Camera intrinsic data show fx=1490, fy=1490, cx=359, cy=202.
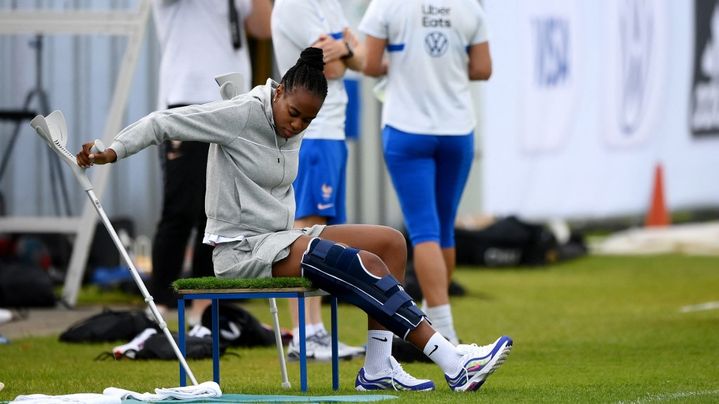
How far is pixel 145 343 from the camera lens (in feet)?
24.5

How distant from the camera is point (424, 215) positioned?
7668mm

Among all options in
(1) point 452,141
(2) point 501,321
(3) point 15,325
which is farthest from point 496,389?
(3) point 15,325

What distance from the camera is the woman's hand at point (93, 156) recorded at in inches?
216

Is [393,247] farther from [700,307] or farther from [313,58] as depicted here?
[700,307]

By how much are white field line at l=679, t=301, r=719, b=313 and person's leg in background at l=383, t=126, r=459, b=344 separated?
2759 mm

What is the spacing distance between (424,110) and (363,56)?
438 millimetres

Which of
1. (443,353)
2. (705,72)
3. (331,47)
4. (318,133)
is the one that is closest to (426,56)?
(331,47)

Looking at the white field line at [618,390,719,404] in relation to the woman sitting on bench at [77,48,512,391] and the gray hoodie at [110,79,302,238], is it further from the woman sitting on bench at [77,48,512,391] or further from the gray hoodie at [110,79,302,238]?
the gray hoodie at [110,79,302,238]

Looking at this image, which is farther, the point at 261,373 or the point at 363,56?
the point at 363,56

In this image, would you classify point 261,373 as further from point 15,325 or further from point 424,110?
point 15,325

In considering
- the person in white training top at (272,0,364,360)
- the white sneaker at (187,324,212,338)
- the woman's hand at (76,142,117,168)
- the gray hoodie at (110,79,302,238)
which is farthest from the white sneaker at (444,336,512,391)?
the white sneaker at (187,324,212,338)

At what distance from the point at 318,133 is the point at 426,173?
0.60 m

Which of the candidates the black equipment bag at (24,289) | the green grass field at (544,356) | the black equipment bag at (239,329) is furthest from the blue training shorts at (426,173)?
the black equipment bag at (24,289)

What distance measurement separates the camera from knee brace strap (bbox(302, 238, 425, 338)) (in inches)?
222
